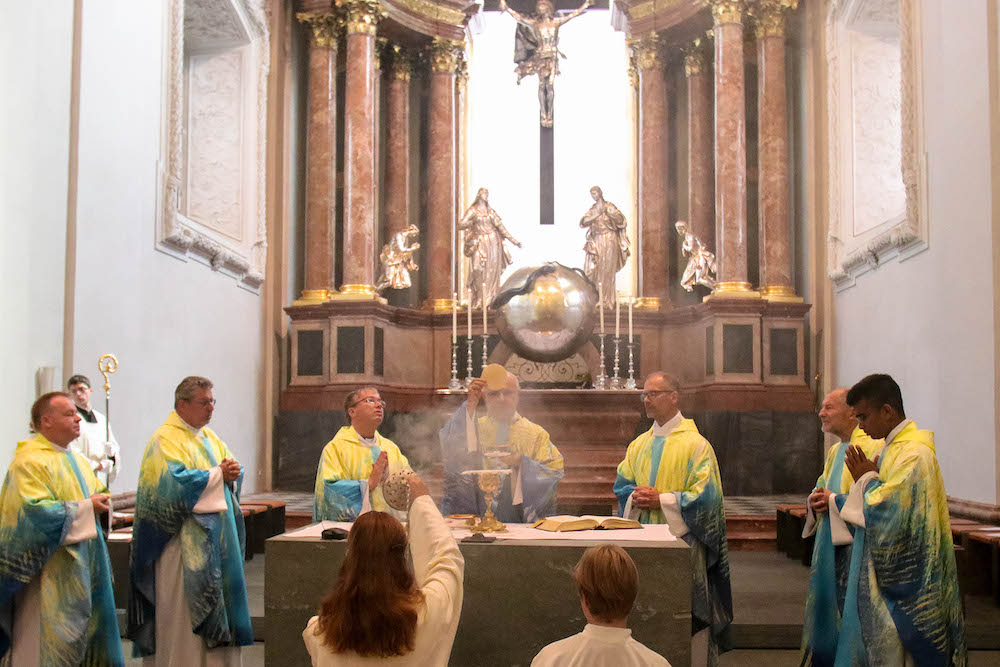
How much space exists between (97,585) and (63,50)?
17.4ft

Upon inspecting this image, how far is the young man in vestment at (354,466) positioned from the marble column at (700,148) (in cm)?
891

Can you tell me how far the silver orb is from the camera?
11688 mm

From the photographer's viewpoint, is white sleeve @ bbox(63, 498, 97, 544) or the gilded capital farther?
the gilded capital

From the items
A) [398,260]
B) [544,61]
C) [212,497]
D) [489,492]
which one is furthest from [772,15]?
[212,497]

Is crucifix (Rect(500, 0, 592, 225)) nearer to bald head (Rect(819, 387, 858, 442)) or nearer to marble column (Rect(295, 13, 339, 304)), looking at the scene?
marble column (Rect(295, 13, 339, 304))

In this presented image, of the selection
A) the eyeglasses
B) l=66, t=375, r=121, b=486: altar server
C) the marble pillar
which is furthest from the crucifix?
the eyeglasses

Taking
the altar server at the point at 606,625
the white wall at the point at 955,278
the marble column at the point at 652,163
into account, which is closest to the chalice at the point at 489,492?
the altar server at the point at 606,625

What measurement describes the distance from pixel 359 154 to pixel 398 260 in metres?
→ 1.43

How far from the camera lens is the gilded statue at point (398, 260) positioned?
13500mm

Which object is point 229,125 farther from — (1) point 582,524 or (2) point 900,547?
(2) point 900,547

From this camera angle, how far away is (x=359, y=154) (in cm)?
1332

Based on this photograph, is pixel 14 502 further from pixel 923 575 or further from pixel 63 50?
pixel 63 50

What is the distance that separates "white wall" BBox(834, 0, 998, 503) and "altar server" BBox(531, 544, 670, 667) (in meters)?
6.10

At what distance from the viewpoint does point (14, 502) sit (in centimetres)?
462
